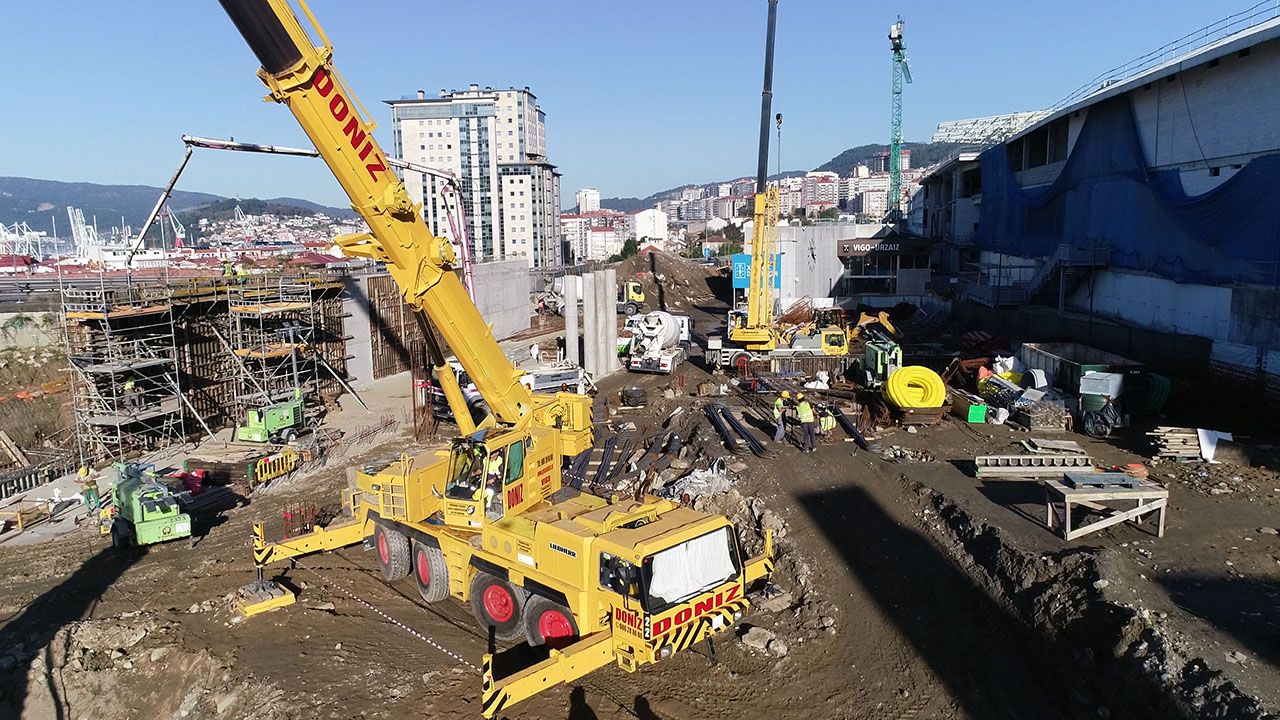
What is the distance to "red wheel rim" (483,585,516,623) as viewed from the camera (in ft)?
30.5

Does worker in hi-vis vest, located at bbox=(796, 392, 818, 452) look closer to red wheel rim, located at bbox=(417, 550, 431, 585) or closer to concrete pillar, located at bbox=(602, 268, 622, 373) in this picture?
red wheel rim, located at bbox=(417, 550, 431, 585)

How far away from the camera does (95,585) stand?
11227mm

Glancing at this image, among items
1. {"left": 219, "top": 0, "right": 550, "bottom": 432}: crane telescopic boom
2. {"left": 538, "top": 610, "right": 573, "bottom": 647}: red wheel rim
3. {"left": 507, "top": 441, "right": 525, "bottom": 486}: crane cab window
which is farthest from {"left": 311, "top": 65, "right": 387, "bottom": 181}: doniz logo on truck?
{"left": 538, "top": 610, "right": 573, "bottom": 647}: red wheel rim

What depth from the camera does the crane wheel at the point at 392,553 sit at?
1078 centimetres

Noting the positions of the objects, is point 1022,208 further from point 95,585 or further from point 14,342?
point 14,342

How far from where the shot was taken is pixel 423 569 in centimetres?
1036

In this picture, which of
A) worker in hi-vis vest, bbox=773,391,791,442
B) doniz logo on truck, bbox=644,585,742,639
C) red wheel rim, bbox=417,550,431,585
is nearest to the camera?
doniz logo on truck, bbox=644,585,742,639

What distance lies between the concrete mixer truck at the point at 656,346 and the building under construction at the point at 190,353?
33.2 feet

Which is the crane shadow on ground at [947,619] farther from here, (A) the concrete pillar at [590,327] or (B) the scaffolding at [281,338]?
(B) the scaffolding at [281,338]

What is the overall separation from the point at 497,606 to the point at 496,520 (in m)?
1.14

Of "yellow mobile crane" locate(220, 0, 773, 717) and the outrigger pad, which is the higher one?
"yellow mobile crane" locate(220, 0, 773, 717)

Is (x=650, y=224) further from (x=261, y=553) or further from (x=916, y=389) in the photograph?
(x=261, y=553)

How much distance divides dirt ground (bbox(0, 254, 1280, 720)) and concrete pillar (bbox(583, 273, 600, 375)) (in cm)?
1301

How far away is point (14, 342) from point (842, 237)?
3935 centimetres
